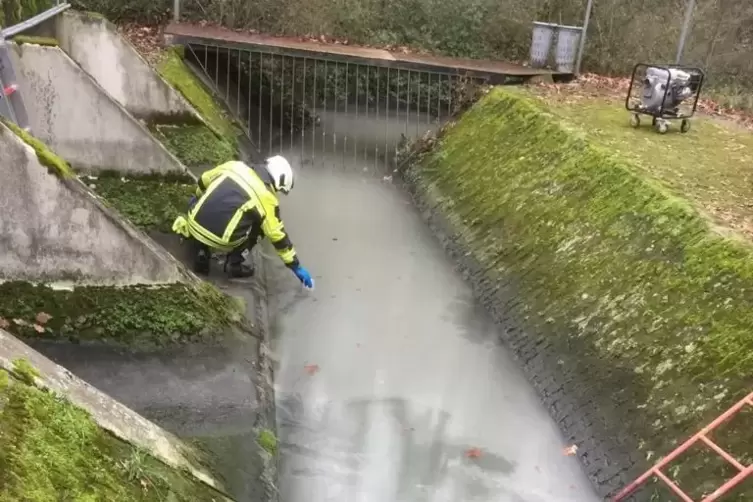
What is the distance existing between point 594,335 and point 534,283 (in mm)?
1355

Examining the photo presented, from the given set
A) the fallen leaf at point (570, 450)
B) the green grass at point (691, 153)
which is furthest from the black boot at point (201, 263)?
the green grass at point (691, 153)

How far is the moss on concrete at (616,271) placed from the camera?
554 centimetres

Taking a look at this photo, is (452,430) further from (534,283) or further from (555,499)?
(534,283)

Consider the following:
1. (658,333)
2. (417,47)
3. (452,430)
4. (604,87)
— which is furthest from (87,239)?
(417,47)

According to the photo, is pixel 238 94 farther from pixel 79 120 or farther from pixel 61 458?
pixel 61 458

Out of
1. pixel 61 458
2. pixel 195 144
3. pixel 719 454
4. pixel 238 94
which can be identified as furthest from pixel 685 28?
pixel 61 458

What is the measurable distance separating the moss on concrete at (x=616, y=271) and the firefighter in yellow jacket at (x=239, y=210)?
2680mm

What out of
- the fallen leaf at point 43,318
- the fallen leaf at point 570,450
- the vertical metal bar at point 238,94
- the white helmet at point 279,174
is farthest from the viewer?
the vertical metal bar at point 238,94

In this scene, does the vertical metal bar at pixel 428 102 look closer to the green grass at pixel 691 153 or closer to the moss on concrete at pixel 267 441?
the green grass at pixel 691 153

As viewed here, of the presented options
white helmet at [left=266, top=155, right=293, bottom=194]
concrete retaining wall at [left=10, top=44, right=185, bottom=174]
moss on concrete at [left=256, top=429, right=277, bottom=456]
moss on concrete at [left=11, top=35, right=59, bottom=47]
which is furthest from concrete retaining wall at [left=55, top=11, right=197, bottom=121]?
moss on concrete at [left=256, top=429, right=277, bottom=456]

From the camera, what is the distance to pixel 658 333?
6.12 m

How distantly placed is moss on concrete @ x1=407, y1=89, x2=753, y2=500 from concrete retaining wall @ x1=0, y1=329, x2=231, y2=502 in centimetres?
332

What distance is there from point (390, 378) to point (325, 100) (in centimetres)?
1057

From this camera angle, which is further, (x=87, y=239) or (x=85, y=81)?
(x=85, y=81)
